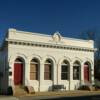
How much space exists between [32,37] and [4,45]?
137 inches

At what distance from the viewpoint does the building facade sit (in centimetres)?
3394

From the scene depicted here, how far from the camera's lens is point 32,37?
1405 inches

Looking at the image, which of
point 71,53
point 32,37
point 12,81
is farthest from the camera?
point 71,53

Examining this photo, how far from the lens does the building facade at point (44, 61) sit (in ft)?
111

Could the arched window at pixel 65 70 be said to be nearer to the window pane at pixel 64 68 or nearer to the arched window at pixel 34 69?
the window pane at pixel 64 68

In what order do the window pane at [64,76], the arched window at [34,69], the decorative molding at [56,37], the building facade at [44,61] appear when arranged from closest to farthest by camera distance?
the building facade at [44,61]
the arched window at [34,69]
the decorative molding at [56,37]
the window pane at [64,76]

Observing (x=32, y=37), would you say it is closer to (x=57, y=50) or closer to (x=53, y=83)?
(x=57, y=50)

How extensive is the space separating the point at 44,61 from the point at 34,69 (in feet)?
5.47

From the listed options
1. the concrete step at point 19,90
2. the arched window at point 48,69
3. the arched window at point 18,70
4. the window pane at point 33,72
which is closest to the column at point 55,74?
the arched window at point 48,69

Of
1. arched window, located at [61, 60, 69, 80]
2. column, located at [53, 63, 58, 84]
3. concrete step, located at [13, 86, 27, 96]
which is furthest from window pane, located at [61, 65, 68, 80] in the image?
concrete step, located at [13, 86, 27, 96]

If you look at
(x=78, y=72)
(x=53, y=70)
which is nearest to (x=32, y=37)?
(x=53, y=70)

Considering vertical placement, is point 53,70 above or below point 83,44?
below

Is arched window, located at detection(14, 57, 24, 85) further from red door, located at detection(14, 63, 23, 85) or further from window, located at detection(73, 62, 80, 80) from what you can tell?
window, located at detection(73, 62, 80, 80)

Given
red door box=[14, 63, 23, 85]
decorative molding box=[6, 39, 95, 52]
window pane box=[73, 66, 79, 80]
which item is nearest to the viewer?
decorative molding box=[6, 39, 95, 52]
